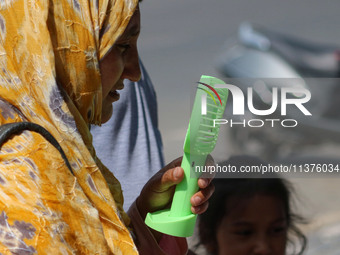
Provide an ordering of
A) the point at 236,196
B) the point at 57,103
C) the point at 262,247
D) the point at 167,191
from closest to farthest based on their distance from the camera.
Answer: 1. the point at 57,103
2. the point at 167,191
3. the point at 262,247
4. the point at 236,196

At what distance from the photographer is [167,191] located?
159 centimetres

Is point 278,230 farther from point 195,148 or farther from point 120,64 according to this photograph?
point 120,64

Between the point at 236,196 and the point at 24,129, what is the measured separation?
1.44 m

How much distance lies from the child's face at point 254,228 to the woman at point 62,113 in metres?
0.76

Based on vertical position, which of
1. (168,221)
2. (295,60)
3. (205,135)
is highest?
(205,135)

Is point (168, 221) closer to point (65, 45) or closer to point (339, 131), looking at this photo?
point (65, 45)

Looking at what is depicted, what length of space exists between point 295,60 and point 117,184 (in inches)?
215

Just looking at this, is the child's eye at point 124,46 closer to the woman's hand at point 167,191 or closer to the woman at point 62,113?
the woman at point 62,113

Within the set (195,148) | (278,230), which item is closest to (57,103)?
(195,148)

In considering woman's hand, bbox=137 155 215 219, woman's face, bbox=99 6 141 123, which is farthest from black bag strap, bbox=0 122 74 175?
woman's hand, bbox=137 155 215 219

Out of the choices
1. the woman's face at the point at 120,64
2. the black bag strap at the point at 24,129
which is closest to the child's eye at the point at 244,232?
the woman's face at the point at 120,64

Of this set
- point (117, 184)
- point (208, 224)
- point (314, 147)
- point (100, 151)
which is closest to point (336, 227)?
point (314, 147)

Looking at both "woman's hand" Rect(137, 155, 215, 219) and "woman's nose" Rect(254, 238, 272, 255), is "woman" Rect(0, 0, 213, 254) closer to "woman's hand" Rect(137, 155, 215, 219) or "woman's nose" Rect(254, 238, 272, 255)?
"woman's hand" Rect(137, 155, 215, 219)

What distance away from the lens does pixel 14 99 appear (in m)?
1.20
